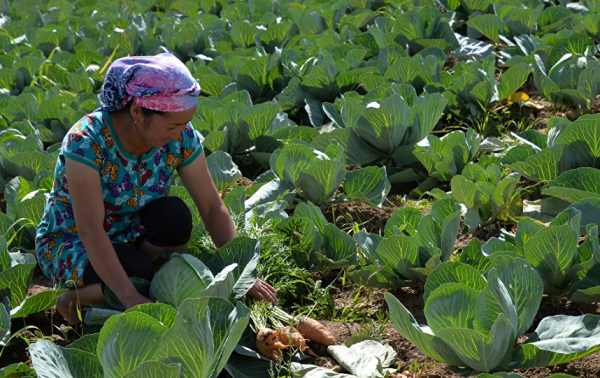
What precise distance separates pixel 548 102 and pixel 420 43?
985 mm

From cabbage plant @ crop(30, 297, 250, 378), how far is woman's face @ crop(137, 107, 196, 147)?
601mm

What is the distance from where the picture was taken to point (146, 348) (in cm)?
186

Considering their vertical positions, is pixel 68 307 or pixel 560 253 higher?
pixel 560 253

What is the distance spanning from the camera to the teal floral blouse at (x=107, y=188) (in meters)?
2.32

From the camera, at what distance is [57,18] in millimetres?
6582

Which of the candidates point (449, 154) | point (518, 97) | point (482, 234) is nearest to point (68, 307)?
point (482, 234)

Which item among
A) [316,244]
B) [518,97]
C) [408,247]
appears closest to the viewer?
[408,247]

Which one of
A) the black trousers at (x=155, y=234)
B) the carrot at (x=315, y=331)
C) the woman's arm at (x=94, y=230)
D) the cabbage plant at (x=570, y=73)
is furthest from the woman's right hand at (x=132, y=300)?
the cabbage plant at (x=570, y=73)

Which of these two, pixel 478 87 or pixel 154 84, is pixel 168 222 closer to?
pixel 154 84

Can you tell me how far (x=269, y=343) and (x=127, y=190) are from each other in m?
0.75

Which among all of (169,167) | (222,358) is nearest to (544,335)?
(222,358)

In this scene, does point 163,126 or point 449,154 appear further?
point 449,154

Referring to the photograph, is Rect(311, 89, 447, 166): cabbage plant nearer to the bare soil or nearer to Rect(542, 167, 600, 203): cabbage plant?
Rect(542, 167, 600, 203): cabbage plant

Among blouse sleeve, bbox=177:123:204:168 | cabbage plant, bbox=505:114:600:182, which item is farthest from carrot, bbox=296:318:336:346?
cabbage plant, bbox=505:114:600:182
